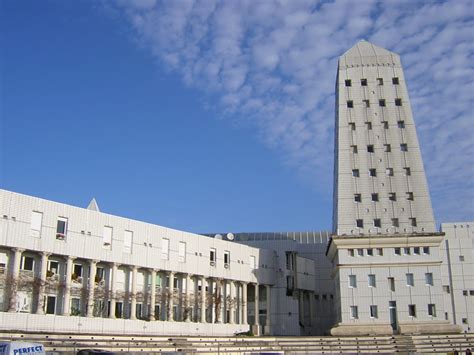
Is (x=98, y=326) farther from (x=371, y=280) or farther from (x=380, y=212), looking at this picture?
(x=380, y=212)

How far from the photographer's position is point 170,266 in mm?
67625

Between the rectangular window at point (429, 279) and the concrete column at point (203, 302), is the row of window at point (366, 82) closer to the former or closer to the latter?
the rectangular window at point (429, 279)

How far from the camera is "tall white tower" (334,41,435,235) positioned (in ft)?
236

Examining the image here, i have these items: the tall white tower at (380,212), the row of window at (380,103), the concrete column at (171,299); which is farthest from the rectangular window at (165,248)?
the row of window at (380,103)

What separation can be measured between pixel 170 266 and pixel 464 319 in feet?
135

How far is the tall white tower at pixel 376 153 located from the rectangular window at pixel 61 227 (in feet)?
113

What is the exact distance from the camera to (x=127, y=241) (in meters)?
62.5

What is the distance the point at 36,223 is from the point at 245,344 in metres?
23.4

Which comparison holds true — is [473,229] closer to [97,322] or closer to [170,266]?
[170,266]

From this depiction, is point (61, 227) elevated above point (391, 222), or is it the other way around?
point (391, 222)

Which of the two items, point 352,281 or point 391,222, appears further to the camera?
point 391,222

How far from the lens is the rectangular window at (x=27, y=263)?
5260cm

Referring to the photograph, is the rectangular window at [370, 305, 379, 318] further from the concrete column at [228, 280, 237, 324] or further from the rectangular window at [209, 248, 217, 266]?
the rectangular window at [209, 248, 217, 266]

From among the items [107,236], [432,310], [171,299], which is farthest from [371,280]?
[107,236]
